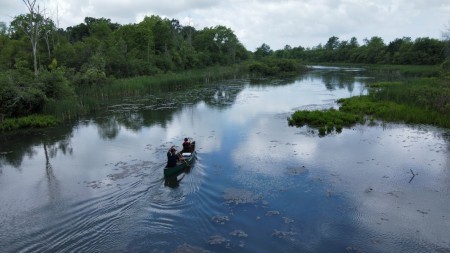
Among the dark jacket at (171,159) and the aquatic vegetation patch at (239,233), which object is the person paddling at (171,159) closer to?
the dark jacket at (171,159)

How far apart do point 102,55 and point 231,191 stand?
3964 centimetres

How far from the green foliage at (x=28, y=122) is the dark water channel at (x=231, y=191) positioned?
4.93ft

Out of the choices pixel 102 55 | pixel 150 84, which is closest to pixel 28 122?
pixel 150 84

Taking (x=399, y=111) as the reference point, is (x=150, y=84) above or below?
above

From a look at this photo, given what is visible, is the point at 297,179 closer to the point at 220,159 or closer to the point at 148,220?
the point at 220,159

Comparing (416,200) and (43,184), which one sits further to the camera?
(43,184)

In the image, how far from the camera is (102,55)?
48.2 m

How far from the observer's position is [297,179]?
51.3 feet

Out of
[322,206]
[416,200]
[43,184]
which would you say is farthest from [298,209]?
[43,184]

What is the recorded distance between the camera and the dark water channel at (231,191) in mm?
10820

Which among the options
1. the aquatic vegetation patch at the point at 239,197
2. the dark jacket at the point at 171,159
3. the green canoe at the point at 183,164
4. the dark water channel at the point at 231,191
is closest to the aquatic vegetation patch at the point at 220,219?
the dark water channel at the point at 231,191

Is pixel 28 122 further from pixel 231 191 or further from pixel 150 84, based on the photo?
pixel 150 84

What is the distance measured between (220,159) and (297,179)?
455 cm

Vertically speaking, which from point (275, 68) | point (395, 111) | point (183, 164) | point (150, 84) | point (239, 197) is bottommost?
point (239, 197)
